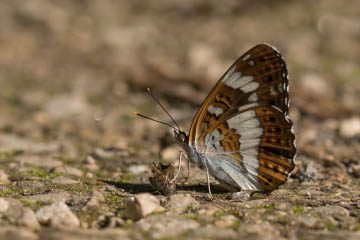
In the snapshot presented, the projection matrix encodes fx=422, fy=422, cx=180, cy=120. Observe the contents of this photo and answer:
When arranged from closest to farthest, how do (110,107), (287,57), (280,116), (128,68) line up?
(280,116) → (110,107) → (128,68) → (287,57)

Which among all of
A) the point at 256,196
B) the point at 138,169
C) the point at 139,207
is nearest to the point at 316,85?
the point at 138,169

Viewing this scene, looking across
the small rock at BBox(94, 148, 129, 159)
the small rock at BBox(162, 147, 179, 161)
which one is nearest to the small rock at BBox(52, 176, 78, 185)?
the small rock at BBox(94, 148, 129, 159)

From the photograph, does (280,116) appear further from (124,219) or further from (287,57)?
(287,57)

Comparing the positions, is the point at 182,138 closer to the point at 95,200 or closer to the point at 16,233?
the point at 95,200

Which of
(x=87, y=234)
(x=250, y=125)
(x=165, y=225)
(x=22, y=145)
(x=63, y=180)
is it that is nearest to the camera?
(x=87, y=234)

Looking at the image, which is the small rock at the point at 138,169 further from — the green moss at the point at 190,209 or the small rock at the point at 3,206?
the small rock at the point at 3,206

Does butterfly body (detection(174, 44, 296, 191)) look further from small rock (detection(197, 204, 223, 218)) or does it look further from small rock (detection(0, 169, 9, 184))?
small rock (detection(0, 169, 9, 184))

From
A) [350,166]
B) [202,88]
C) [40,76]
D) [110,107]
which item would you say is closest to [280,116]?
[350,166]
